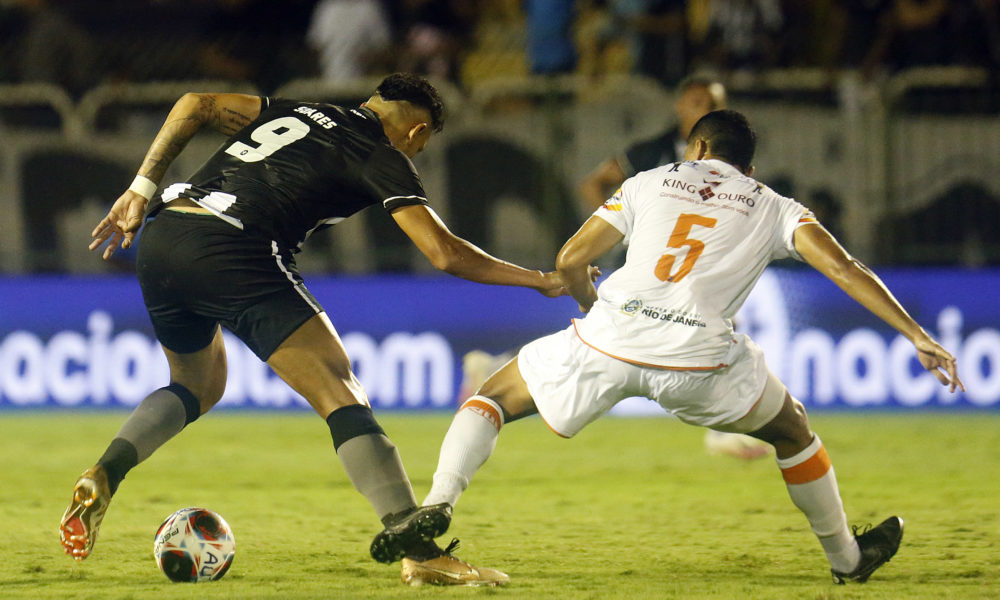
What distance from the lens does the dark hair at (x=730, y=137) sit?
5168 mm

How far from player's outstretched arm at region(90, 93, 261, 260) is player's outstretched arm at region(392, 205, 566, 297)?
98cm

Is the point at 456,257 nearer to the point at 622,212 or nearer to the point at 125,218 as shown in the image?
the point at 622,212

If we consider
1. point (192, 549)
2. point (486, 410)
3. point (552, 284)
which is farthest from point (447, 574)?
point (552, 284)

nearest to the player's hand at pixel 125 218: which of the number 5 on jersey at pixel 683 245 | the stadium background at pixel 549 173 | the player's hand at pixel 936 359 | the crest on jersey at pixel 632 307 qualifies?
the crest on jersey at pixel 632 307

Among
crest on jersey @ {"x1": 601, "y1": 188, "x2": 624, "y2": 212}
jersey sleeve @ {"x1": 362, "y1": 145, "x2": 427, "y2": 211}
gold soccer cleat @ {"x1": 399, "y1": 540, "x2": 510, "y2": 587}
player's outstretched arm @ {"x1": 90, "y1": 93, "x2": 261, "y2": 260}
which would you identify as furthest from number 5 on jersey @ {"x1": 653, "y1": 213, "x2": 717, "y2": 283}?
player's outstretched arm @ {"x1": 90, "y1": 93, "x2": 261, "y2": 260}

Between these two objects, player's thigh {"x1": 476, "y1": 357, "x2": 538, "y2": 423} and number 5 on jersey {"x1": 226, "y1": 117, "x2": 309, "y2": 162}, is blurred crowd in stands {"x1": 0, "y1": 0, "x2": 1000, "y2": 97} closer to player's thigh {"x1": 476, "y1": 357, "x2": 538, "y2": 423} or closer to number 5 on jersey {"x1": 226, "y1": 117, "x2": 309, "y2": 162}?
number 5 on jersey {"x1": 226, "y1": 117, "x2": 309, "y2": 162}

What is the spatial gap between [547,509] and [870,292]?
266 cm

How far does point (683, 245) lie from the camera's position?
16.2 ft

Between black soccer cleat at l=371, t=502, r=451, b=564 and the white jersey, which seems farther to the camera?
the white jersey

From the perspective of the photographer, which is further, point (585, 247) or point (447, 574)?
→ point (585, 247)

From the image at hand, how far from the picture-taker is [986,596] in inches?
184

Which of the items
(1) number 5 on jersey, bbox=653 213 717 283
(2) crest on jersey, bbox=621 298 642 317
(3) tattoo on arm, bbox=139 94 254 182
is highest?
(3) tattoo on arm, bbox=139 94 254 182

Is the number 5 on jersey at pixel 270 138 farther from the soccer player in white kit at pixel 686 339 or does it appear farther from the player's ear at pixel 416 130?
the soccer player in white kit at pixel 686 339

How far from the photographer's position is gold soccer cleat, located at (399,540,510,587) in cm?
491
